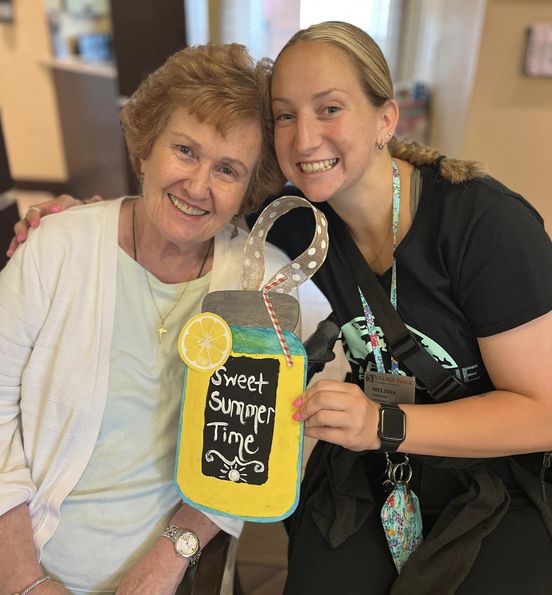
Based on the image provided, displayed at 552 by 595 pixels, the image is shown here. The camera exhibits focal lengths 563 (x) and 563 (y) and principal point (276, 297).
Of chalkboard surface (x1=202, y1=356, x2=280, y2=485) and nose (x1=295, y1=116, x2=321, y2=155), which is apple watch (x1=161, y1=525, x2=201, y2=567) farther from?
nose (x1=295, y1=116, x2=321, y2=155)

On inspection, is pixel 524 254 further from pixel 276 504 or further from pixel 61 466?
pixel 61 466

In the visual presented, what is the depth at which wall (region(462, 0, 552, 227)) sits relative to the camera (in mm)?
2852

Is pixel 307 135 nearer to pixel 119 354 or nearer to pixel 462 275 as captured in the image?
pixel 462 275

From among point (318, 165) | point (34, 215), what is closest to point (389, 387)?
point (318, 165)

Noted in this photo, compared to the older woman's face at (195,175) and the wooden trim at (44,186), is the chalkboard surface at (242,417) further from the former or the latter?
the wooden trim at (44,186)

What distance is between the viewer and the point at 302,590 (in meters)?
1.18

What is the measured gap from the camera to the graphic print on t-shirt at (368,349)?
1.19 metres

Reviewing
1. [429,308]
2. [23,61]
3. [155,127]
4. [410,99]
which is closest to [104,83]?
[23,61]

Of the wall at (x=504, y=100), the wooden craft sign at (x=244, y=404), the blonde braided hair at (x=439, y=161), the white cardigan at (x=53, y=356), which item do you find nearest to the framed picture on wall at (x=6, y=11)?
the wall at (x=504, y=100)

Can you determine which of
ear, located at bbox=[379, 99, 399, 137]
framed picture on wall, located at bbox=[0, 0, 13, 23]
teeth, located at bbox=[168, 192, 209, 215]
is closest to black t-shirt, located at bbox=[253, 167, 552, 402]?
ear, located at bbox=[379, 99, 399, 137]

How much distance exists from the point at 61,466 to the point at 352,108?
0.92m

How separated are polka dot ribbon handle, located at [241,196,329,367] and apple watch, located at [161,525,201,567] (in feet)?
1.40

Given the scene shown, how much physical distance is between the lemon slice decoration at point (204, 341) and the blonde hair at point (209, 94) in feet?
1.22

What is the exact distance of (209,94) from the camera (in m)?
1.08
